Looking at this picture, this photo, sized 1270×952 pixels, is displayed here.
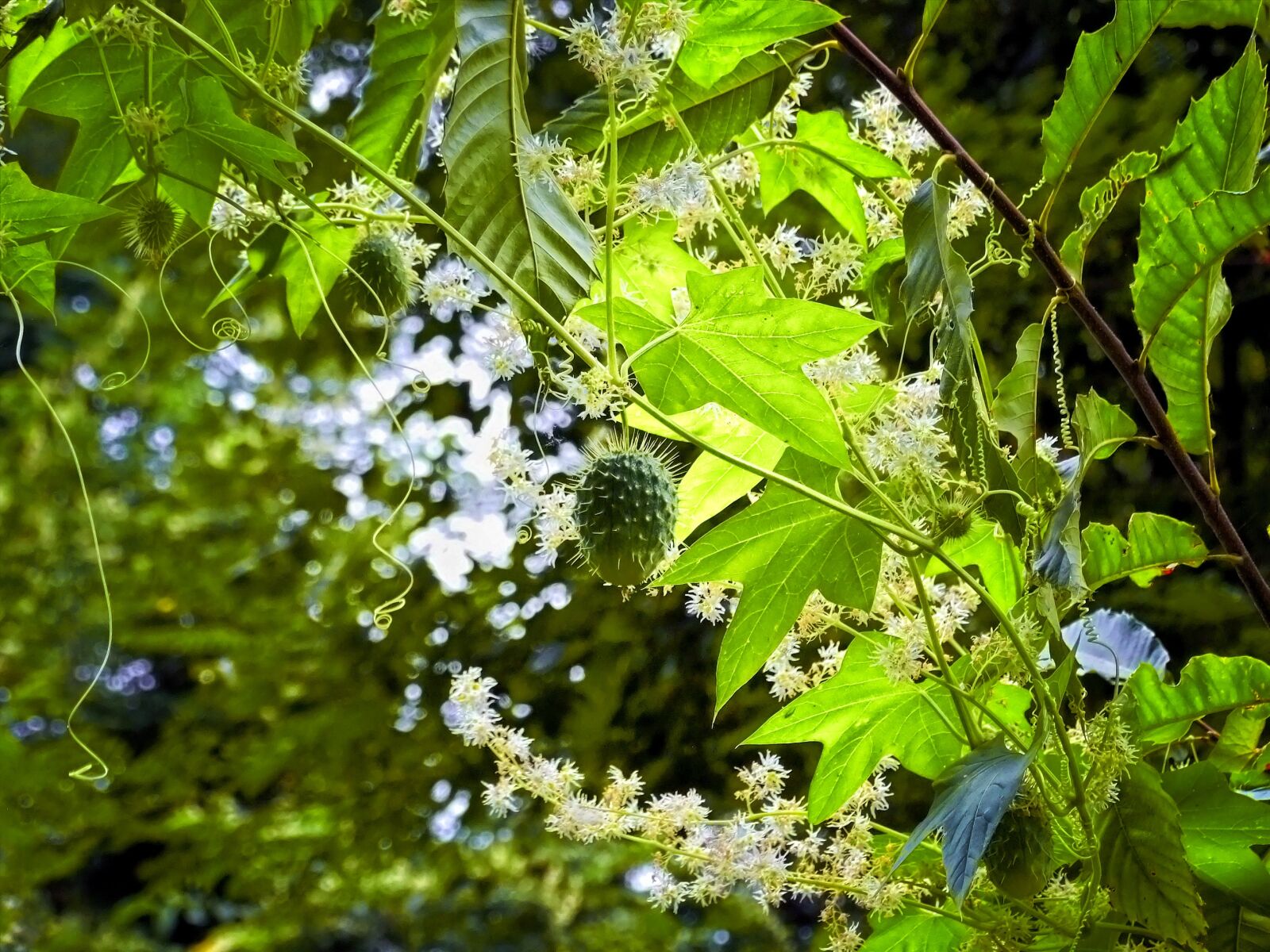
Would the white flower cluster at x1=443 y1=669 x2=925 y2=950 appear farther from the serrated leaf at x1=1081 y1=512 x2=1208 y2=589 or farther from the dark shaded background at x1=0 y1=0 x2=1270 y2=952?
the dark shaded background at x1=0 y1=0 x2=1270 y2=952

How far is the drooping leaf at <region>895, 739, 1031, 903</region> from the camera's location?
1.27ft

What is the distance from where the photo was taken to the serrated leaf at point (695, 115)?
0.49 metres

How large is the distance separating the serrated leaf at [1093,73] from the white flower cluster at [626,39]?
180 mm

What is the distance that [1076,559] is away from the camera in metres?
0.40

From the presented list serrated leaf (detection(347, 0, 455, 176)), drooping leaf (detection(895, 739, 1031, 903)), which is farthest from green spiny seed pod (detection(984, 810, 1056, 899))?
serrated leaf (detection(347, 0, 455, 176))

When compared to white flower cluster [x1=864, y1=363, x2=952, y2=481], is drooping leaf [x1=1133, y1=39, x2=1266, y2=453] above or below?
above

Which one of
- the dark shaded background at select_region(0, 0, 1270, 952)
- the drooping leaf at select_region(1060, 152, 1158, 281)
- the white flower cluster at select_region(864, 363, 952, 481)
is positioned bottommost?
the dark shaded background at select_region(0, 0, 1270, 952)

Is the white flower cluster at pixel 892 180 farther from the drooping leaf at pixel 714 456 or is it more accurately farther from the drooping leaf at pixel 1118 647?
the drooping leaf at pixel 1118 647

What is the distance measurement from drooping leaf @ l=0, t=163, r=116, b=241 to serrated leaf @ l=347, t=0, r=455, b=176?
129 millimetres

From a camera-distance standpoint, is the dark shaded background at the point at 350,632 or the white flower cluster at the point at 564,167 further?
the dark shaded background at the point at 350,632

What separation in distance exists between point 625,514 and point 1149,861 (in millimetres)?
243

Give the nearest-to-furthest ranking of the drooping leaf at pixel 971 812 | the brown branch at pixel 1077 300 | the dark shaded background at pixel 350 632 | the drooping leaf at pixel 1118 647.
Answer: the drooping leaf at pixel 971 812, the brown branch at pixel 1077 300, the drooping leaf at pixel 1118 647, the dark shaded background at pixel 350 632

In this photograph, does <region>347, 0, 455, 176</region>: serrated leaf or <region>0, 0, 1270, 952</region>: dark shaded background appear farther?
<region>0, 0, 1270, 952</region>: dark shaded background

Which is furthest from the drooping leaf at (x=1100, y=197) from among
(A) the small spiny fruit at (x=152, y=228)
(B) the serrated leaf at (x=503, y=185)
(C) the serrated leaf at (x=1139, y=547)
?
(A) the small spiny fruit at (x=152, y=228)
